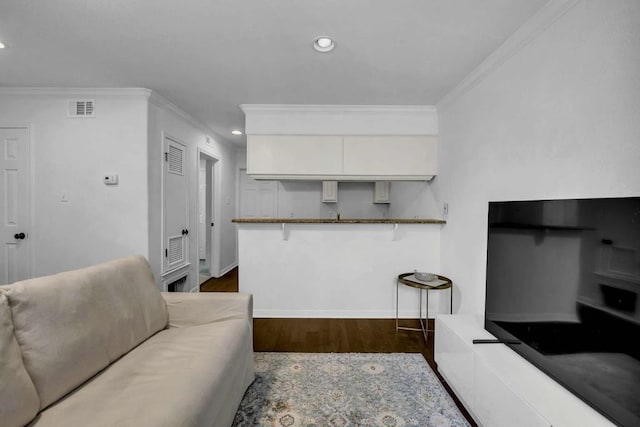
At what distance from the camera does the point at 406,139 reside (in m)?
3.22

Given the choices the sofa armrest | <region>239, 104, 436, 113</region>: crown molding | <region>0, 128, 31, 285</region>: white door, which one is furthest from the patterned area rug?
<region>0, 128, 31, 285</region>: white door

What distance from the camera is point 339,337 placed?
8.70 ft

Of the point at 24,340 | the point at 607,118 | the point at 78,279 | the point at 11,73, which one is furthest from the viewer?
the point at 11,73

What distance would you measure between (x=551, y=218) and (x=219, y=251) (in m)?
4.56

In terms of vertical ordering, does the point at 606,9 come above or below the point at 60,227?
above

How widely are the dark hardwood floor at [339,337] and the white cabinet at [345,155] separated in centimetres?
166

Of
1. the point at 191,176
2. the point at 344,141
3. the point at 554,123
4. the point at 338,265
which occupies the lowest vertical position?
the point at 338,265

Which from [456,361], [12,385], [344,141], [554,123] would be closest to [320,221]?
[344,141]

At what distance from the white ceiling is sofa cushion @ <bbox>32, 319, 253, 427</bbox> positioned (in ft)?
6.22

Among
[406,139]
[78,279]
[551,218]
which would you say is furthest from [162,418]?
[406,139]

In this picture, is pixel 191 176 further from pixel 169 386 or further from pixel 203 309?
pixel 169 386

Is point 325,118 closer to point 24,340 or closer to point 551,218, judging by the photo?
point 551,218

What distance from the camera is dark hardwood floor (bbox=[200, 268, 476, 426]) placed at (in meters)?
2.43

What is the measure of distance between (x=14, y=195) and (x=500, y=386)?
4.24 m
